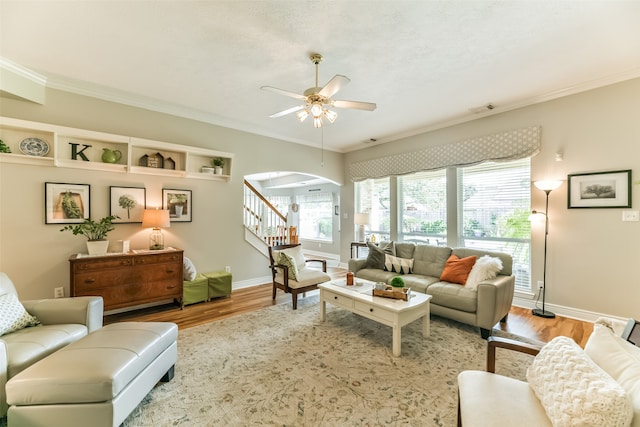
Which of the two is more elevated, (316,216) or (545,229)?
(316,216)

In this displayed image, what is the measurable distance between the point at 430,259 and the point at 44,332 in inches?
170

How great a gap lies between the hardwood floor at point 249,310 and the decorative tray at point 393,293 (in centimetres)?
143

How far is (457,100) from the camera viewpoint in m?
3.82

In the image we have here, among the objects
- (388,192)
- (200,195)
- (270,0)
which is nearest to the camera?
(270,0)

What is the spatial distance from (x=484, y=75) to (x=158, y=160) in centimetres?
455

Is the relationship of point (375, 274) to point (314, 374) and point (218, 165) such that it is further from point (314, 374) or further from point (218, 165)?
point (218, 165)

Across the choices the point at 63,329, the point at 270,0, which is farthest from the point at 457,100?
the point at 63,329

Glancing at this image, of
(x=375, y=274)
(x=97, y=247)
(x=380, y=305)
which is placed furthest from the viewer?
(x=375, y=274)

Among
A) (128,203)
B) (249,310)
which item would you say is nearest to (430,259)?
(249,310)

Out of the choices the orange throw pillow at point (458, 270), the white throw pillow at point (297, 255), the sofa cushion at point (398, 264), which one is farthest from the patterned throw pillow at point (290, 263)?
the orange throw pillow at point (458, 270)

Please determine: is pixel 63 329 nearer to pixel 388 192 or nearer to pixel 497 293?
pixel 497 293

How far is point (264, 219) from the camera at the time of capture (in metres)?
6.54

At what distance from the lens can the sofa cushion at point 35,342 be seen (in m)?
1.68

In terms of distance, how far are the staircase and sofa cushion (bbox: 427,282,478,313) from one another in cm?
351
